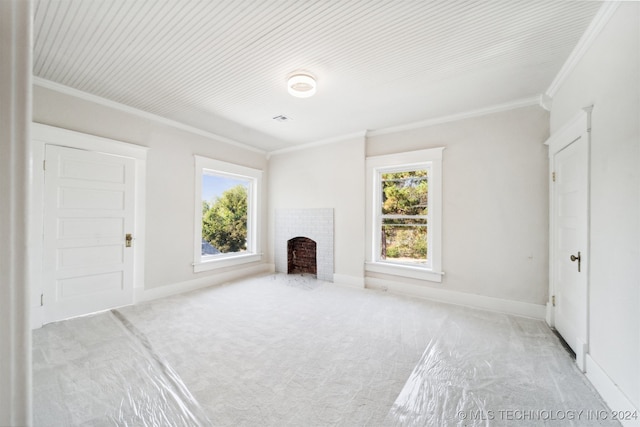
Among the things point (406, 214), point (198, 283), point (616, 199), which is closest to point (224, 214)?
point (198, 283)

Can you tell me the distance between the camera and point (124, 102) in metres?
3.44

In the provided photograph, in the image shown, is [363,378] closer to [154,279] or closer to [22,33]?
[22,33]

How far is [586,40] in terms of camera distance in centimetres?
217

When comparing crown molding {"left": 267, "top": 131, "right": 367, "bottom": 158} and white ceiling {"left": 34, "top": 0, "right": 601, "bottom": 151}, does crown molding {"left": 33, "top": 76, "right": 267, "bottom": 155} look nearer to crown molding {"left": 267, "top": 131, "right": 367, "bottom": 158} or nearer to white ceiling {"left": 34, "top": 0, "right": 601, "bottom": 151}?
white ceiling {"left": 34, "top": 0, "right": 601, "bottom": 151}

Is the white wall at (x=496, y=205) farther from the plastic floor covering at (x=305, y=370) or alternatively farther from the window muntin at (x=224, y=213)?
the window muntin at (x=224, y=213)

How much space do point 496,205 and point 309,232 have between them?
116 inches

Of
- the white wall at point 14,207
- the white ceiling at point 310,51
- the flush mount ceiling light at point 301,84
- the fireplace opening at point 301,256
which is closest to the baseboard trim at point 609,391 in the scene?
the white ceiling at point 310,51

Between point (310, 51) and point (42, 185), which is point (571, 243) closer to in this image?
point (310, 51)

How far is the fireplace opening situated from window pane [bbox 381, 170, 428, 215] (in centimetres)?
162

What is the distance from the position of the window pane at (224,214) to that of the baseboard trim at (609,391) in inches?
189

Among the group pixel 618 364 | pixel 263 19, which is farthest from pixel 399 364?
pixel 263 19

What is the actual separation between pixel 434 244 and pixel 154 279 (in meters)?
3.94

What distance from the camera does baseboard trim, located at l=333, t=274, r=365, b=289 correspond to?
14.5 ft

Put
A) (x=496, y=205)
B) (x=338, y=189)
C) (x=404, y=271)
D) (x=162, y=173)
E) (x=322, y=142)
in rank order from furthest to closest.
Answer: (x=322, y=142) < (x=338, y=189) < (x=404, y=271) < (x=162, y=173) < (x=496, y=205)
